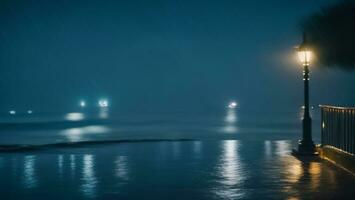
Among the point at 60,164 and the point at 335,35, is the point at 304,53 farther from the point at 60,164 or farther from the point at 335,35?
the point at 60,164

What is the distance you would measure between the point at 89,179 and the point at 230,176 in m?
3.26

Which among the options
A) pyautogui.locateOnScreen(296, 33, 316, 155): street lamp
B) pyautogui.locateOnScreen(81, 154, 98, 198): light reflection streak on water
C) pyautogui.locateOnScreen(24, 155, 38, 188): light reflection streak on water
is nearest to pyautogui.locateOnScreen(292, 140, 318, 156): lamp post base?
pyautogui.locateOnScreen(296, 33, 316, 155): street lamp

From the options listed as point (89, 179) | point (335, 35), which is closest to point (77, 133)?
point (335, 35)

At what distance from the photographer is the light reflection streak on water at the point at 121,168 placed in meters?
13.6

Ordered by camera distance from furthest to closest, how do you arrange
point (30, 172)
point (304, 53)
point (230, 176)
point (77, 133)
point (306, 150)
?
point (77, 133)
point (304, 53)
point (306, 150)
point (30, 172)
point (230, 176)

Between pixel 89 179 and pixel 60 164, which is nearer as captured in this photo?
pixel 89 179

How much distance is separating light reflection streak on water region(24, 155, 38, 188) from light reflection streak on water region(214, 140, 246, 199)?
13.3 feet

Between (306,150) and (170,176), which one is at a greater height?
(306,150)

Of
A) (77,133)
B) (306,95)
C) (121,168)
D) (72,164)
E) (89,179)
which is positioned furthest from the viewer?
(77,133)

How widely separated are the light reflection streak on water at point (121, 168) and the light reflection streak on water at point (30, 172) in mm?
1977

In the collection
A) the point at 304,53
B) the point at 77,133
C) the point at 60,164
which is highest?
the point at 304,53

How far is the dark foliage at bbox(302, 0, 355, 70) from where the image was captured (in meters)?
21.7

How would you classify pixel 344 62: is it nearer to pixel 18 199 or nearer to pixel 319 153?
pixel 319 153

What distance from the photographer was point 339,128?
16359 mm
